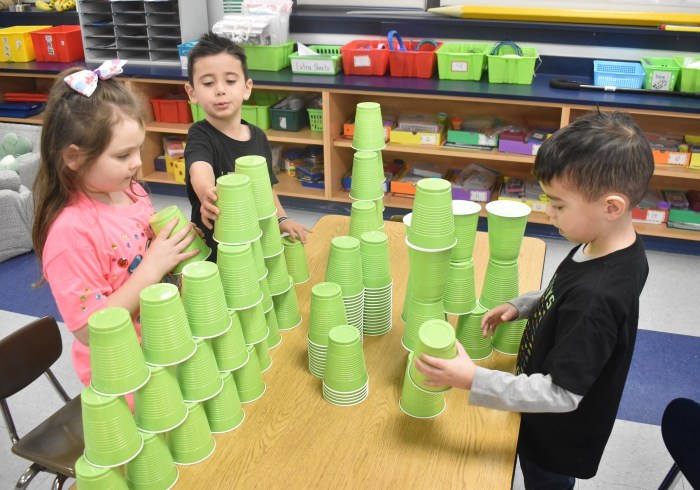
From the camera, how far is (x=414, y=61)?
3268 millimetres

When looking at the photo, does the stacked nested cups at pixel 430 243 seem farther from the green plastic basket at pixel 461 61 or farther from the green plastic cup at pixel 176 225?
the green plastic basket at pixel 461 61

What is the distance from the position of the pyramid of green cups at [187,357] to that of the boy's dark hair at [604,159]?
1.84ft

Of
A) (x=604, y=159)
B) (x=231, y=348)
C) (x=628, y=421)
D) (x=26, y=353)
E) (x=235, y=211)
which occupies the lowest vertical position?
(x=628, y=421)

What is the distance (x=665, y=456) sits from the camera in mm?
1856

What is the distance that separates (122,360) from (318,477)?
0.36 m

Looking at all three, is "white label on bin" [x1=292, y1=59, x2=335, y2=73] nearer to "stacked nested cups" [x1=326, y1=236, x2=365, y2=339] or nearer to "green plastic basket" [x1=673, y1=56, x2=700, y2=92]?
"green plastic basket" [x1=673, y1=56, x2=700, y2=92]

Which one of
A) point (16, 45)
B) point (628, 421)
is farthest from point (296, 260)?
point (16, 45)

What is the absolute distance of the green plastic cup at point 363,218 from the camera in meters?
1.48

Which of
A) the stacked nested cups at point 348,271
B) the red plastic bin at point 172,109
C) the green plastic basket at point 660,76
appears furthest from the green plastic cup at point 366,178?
the red plastic bin at point 172,109

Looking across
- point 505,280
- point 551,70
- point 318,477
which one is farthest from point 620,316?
point 551,70

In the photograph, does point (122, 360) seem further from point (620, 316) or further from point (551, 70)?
point (551, 70)

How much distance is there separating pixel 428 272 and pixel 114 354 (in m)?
0.57

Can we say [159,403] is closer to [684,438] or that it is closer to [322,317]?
[322,317]

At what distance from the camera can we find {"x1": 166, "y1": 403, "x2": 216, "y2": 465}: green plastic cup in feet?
3.16
